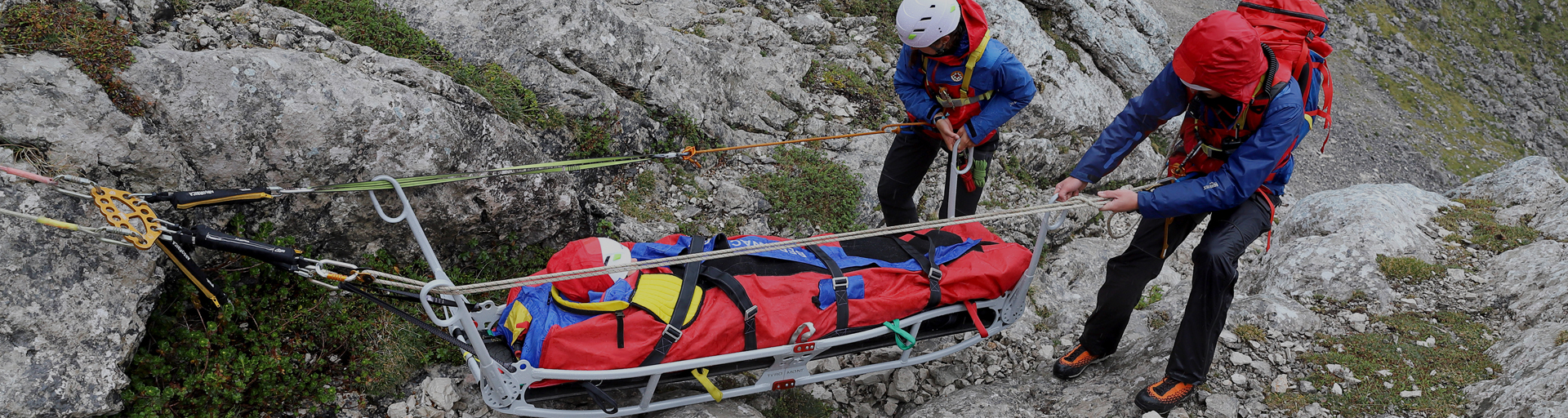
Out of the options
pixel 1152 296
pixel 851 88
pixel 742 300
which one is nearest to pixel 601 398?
pixel 742 300

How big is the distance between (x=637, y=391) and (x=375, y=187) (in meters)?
1.97

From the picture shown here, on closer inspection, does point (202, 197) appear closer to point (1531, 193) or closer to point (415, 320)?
point (415, 320)

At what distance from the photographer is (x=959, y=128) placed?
541cm

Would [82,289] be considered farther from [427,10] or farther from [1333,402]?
[1333,402]

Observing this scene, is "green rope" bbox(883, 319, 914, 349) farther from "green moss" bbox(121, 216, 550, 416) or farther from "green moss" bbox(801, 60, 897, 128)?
"green moss" bbox(801, 60, 897, 128)

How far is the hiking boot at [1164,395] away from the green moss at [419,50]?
481 centimetres

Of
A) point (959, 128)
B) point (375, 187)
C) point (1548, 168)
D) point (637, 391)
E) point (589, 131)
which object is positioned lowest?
point (1548, 168)

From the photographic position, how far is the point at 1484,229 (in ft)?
22.3

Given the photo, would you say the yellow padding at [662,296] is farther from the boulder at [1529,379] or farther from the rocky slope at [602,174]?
the boulder at [1529,379]

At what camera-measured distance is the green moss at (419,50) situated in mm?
5691

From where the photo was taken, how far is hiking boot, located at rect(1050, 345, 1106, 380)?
5.06 metres

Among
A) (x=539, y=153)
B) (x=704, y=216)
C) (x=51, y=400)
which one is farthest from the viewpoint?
(x=704, y=216)

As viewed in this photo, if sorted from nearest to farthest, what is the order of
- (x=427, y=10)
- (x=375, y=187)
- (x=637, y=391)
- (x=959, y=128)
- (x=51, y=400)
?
(x=51, y=400)
(x=375, y=187)
(x=637, y=391)
(x=959, y=128)
(x=427, y=10)

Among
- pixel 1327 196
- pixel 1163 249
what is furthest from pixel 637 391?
pixel 1327 196
